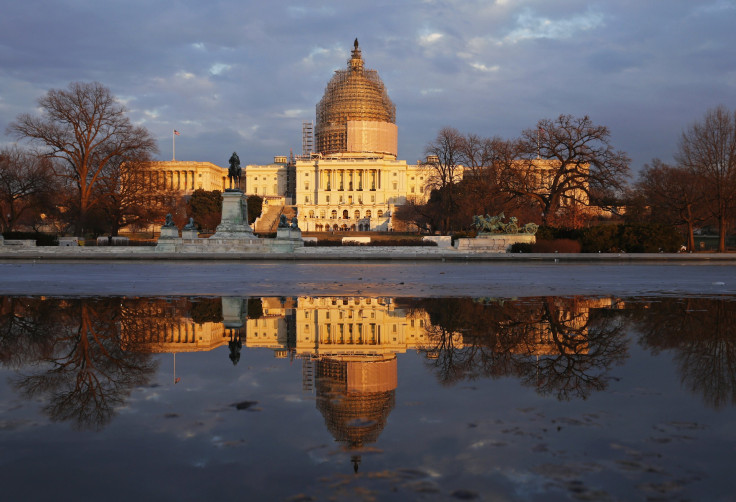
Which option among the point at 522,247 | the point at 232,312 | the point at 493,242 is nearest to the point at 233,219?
the point at 493,242

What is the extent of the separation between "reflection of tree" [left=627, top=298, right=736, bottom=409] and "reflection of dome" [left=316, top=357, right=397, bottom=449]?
10.0 feet

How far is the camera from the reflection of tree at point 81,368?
569 cm

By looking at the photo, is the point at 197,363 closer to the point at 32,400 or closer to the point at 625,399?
the point at 32,400

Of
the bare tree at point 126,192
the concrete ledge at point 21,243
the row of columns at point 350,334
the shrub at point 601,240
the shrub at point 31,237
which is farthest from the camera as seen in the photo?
the bare tree at point 126,192

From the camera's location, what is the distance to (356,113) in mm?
138750

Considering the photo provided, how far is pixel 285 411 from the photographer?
18.3ft

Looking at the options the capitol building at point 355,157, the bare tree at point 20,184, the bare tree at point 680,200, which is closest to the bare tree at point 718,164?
the bare tree at point 680,200

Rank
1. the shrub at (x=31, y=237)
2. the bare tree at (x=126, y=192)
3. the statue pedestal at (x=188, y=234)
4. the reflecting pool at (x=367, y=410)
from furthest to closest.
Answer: the bare tree at (x=126, y=192)
the shrub at (x=31, y=237)
the statue pedestal at (x=188, y=234)
the reflecting pool at (x=367, y=410)

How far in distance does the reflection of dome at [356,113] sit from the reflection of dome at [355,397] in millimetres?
134716

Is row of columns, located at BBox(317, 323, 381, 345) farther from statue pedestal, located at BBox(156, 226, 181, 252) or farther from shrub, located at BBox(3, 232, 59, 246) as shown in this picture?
shrub, located at BBox(3, 232, 59, 246)

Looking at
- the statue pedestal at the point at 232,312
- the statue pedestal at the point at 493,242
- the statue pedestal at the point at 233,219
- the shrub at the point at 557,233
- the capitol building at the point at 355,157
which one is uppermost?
the capitol building at the point at 355,157

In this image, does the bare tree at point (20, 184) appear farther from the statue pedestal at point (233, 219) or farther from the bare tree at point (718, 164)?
the bare tree at point (718, 164)

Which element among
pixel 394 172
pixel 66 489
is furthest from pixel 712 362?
pixel 394 172

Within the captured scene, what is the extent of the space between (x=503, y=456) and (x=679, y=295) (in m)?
13.3
